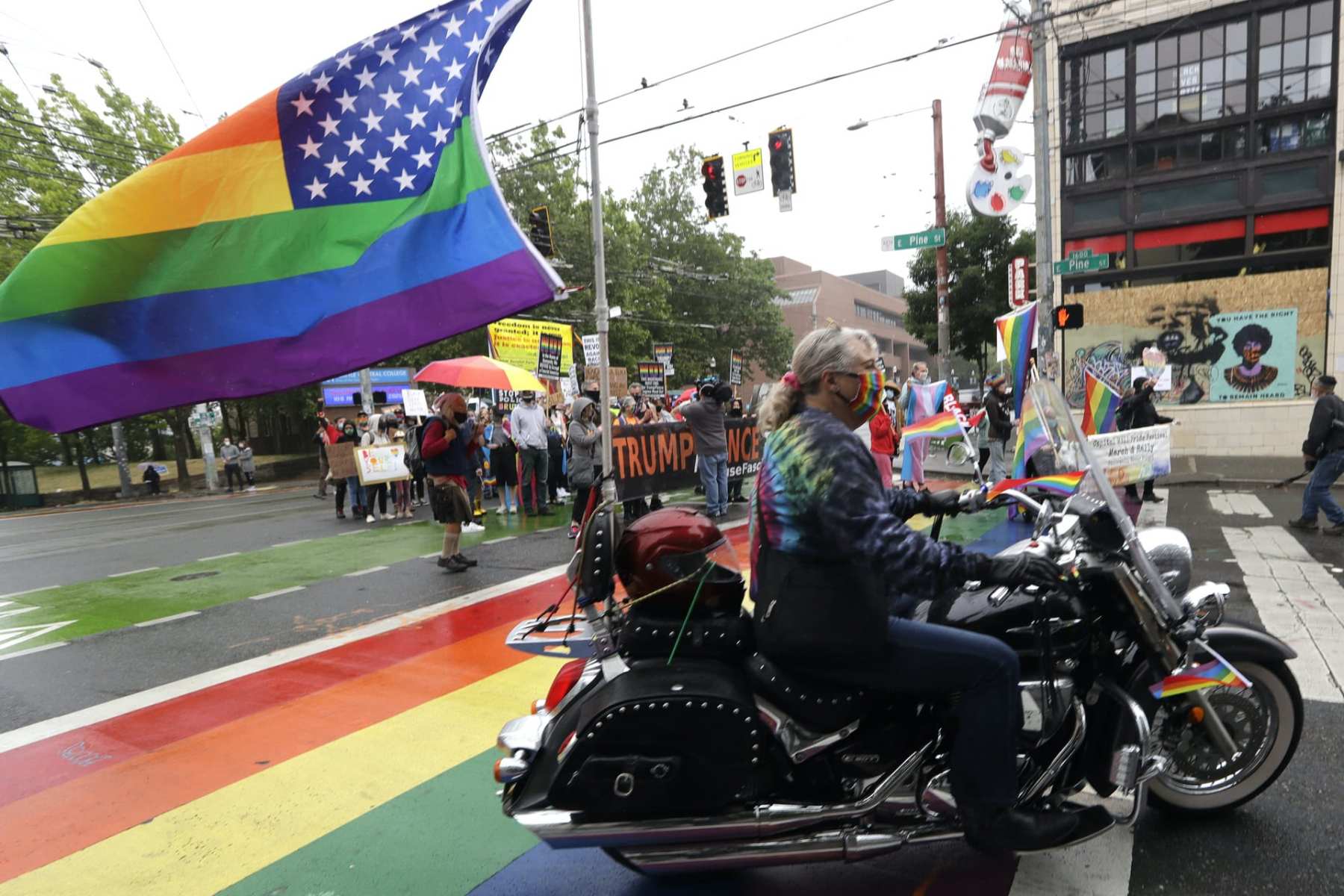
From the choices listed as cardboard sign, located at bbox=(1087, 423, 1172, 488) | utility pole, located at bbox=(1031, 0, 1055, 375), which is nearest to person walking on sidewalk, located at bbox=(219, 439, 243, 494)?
utility pole, located at bbox=(1031, 0, 1055, 375)

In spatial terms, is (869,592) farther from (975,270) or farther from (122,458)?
(975,270)

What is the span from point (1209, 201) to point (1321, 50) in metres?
3.31

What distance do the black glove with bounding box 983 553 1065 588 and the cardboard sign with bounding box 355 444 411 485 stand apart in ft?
38.1

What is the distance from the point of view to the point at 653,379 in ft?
88.6

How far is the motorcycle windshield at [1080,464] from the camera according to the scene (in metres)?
2.44

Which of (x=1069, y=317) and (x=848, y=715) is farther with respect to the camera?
(x=1069, y=317)

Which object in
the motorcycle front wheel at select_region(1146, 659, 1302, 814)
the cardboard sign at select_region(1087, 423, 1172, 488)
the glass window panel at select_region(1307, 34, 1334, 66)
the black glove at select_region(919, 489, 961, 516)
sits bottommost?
the motorcycle front wheel at select_region(1146, 659, 1302, 814)

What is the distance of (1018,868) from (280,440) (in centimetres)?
4676

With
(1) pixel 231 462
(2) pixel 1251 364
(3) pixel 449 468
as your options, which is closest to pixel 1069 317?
(2) pixel 1251 364

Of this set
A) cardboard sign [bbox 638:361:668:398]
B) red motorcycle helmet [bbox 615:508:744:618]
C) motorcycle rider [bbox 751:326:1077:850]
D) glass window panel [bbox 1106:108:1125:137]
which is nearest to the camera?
motorcycle rider [bbox 751:326:1077:850]

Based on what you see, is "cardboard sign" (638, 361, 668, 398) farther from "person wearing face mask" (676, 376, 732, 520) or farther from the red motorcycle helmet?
the red motorcycle helmet

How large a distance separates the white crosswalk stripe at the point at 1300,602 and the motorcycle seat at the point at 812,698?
3187mm

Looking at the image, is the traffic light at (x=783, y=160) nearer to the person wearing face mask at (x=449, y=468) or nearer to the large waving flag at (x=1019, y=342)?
the person wearing face mask at (x=449, y=468)

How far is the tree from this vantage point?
100 feet
